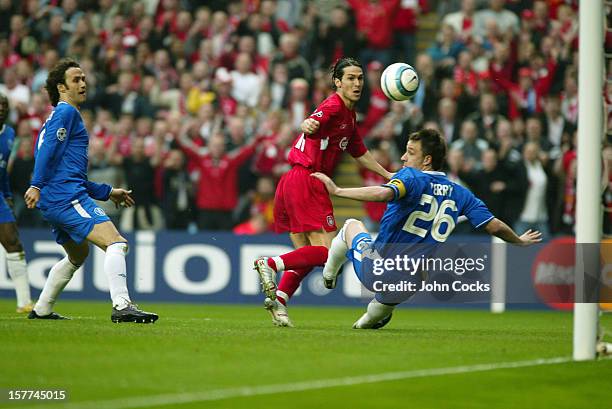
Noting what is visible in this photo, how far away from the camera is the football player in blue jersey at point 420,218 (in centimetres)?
929

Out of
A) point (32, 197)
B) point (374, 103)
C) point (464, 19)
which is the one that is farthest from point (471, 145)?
point (32, 197)

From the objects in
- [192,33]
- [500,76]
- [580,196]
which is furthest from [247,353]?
[192,33]

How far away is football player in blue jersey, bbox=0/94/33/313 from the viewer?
12.1 m

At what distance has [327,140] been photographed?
10156mm

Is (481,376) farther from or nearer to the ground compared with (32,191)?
nearer to the ground

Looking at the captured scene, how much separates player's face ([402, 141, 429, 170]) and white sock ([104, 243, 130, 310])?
2622 mm

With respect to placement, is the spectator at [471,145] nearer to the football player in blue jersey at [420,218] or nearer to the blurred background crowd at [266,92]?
the blurred background crowd at [266,92]

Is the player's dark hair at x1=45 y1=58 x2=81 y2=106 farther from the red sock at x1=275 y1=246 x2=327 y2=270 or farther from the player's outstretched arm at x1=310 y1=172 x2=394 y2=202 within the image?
the player's outstretched arm at x1=310 y1=172 x2=394 y2=202

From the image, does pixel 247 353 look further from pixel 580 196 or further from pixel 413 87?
pixel 413 87

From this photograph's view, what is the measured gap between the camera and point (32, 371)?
6723mm

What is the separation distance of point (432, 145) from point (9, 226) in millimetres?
5307

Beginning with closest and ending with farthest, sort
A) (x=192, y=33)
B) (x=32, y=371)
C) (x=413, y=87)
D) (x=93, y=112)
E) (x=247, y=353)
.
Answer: (x=32, y=371), (x=247, y=353), (x=413, y=87), (x=93, y=112), (x=192, y=33)

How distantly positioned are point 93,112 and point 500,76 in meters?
7.18

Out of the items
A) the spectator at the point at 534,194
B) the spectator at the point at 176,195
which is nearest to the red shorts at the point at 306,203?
the spectator at the point at 534,194
